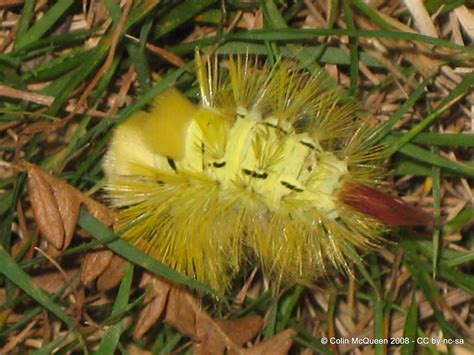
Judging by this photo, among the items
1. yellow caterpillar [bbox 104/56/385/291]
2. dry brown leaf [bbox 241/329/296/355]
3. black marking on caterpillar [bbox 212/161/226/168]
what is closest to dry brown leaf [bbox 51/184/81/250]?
yellow caterpillar [bbox 104/56/385/291]

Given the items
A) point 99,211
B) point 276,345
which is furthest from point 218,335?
point 99,211

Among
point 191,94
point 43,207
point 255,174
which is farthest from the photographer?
point 191,94

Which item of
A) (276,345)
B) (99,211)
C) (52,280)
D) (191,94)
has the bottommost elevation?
(276,345)

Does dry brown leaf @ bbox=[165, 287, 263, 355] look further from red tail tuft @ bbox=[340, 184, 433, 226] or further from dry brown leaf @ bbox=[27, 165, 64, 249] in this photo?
red tail tuft @ bbox=[340, 184, 433, 226]

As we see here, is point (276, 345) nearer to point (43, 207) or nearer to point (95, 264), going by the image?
point (95, 264)

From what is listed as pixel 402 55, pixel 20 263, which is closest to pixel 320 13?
pixel 402 55

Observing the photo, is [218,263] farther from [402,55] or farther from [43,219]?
[402,55]

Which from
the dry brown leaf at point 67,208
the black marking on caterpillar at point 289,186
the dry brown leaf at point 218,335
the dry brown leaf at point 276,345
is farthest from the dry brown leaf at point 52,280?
the black marking on caterpillar at point 289,186
